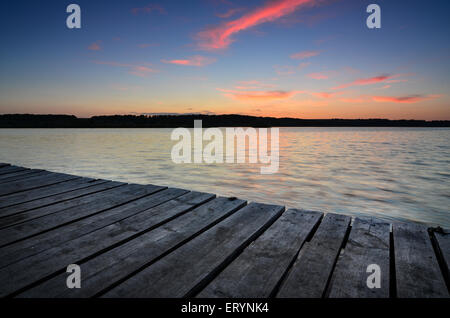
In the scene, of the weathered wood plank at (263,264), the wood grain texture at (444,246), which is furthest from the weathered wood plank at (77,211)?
the wood grain texture at (444,246)

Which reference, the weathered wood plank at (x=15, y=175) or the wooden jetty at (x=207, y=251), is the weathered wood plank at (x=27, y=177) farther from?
the wooden jetty at (x=207, y=251)

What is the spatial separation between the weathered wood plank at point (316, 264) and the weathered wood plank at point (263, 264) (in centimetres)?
7

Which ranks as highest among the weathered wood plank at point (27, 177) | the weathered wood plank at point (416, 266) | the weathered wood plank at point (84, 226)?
the weathered wood plank at point (27, 177)

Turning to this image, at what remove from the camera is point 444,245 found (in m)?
2.56

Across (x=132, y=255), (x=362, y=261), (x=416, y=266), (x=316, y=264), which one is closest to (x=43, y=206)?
(x=132, y=255)

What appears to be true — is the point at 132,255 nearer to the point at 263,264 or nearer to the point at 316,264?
the point at 263,264

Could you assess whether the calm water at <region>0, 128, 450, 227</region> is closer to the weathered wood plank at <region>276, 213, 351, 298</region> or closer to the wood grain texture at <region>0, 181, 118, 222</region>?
the weathered wood plank at <region>276, 213, 351, 298</region>

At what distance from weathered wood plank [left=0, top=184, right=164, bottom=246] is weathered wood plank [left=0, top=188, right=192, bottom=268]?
0.41 feet

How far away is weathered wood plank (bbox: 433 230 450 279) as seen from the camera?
2203 mm

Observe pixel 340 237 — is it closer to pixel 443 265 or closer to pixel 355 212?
pixel 443 265

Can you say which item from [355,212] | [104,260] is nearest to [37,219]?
[104,260]

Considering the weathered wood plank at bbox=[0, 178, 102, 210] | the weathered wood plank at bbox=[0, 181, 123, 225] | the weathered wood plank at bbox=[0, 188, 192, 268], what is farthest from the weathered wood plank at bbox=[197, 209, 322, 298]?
the weathered wood plank at bbox=[0, 178, 102, 210]

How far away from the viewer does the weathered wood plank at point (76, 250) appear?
1.90 m
